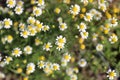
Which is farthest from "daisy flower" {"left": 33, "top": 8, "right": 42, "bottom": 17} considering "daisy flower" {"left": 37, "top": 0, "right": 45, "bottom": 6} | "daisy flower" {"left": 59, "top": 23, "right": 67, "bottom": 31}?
"daisy flower" {"left": 59, "top": 23, "right": 67, "bottom": 31}

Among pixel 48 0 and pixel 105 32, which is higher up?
pixel 48 0

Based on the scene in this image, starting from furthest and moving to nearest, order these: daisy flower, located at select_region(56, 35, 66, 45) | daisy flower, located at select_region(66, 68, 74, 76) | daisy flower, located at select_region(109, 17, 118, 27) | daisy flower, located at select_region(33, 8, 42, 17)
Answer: daisy flower, located at select_region(66, 68, 74, 76)
daisy flower, located at select_region(109, 17, 118, 27)
daisy flower, located at select_region(33, 8, 42, 17)
daisy flower, located at select_region(56, 35, 66, 45)

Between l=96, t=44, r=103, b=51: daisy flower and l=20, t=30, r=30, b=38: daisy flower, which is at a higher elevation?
l=96, t=44, r=103, b=51: daisy flower

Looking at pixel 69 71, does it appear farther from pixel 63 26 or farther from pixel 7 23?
pixel 7 23

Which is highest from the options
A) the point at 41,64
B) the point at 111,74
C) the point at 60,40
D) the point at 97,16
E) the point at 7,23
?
the point at 97,16

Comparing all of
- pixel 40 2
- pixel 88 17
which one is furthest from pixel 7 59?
pixel 88 17

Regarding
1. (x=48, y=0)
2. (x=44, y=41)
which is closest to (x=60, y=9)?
(x=48, y=0)

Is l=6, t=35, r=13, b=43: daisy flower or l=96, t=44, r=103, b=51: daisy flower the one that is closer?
l=6, t=35, r=13, b=43: daisy flower

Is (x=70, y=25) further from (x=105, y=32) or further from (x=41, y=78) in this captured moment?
(x=41, y=78)

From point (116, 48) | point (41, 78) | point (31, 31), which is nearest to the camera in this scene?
point (31, 31)

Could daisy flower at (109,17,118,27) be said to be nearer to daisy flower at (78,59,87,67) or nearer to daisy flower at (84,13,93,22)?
daisy flower at (84,13,93,22)

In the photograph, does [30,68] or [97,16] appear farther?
[97,16]
